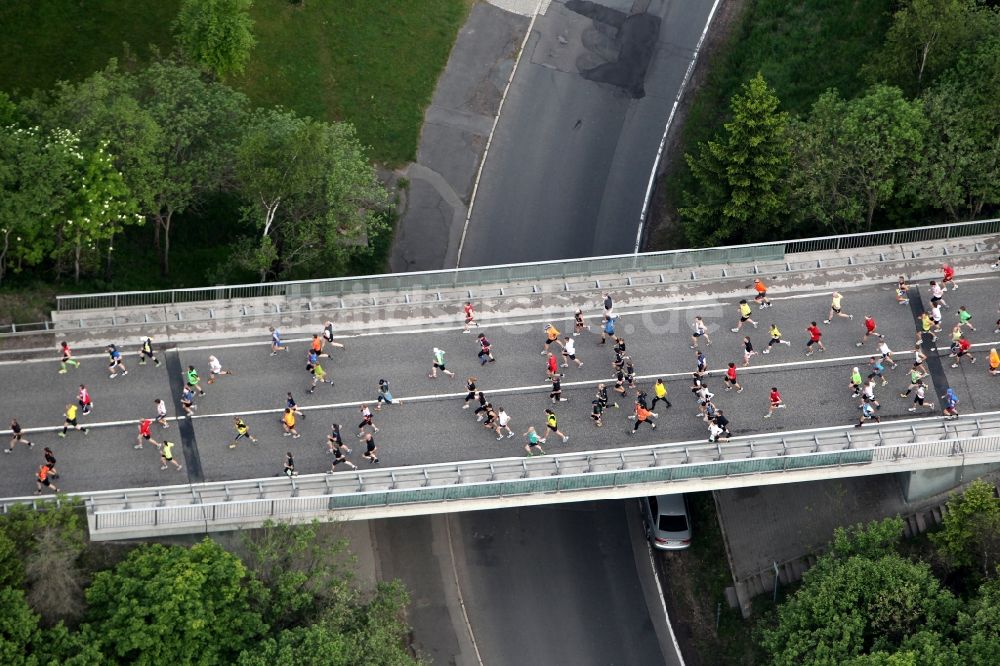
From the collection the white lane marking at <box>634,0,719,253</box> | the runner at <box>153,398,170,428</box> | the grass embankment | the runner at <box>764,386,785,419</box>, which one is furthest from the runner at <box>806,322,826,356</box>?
the runner at <box>153,398,170,428</box>

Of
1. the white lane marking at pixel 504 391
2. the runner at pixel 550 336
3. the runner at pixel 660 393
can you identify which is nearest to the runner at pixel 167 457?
the white lane marking at pixel 504 391

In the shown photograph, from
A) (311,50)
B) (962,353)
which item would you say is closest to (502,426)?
(962,353)

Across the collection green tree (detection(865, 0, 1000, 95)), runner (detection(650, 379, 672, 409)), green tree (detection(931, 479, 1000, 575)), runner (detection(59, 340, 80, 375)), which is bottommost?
green tree (detection(931, 479, 1000, 575))

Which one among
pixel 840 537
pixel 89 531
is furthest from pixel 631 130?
pixel 89 531

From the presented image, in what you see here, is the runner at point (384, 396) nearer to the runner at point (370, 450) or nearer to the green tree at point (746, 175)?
the runner at point (370, 450)

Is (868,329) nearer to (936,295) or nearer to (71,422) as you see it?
(936,295)

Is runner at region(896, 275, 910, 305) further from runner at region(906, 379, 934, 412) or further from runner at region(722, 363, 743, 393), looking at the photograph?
runner at region(722, 363, 743, 393)
